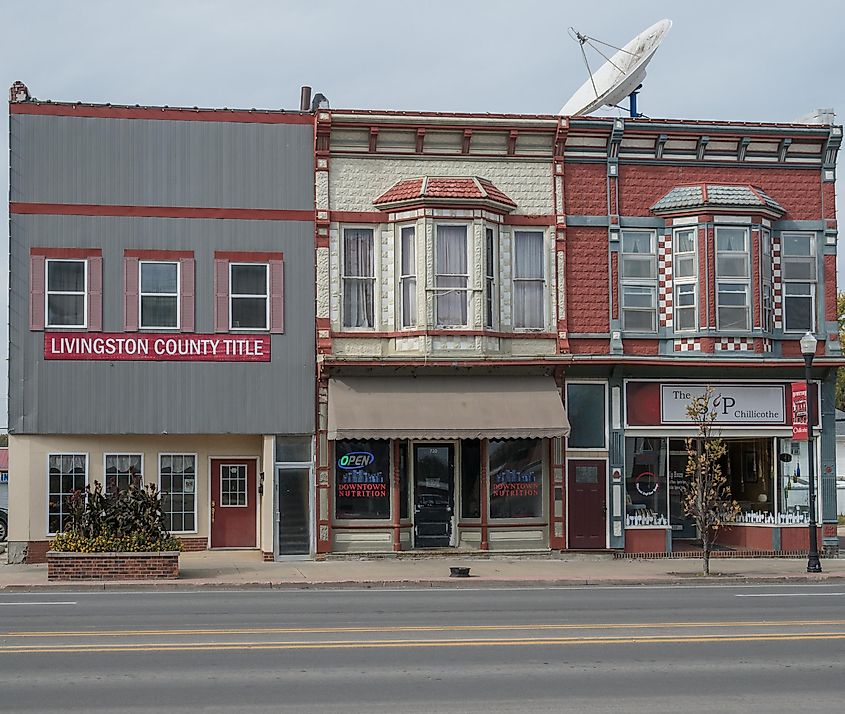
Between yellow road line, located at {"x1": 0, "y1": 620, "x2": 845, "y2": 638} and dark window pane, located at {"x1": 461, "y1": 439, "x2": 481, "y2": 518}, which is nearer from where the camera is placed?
yellow road line, located at {"x1": 0, "y1": 620, "x2": 845, "y2": 638}

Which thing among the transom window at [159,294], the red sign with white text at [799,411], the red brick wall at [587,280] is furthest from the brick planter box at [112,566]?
the red sign with white text at [799,411]

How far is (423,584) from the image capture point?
72.2ft

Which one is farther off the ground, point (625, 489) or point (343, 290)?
point (343, 290)

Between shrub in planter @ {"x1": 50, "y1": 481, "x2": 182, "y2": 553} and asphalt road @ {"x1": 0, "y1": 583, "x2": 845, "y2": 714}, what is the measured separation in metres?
2.53

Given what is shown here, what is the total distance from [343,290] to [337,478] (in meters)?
4.00

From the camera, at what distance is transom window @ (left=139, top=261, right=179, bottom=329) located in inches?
1011

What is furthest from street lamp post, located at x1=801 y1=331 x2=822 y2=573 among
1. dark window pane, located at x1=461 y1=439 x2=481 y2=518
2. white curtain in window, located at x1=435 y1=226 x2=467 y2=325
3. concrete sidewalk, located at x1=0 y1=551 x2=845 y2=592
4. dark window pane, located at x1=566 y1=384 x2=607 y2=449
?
white curtain in window, located at x1=435 y1=226 x2=467 y2=325

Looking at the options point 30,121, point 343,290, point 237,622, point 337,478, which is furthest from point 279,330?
point 237,622

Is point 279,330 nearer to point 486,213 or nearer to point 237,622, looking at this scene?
point 486,213

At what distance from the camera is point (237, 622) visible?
632 inches

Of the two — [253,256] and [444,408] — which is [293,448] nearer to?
[444,408]

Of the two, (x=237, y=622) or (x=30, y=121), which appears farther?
(x=30, y=121)

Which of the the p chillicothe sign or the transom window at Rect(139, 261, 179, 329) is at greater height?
the transom window at Rect(139, 261, 179, 329)

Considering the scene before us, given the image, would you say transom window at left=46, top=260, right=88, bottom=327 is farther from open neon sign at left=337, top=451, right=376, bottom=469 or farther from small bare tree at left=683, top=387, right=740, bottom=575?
small bare tree at left=683, top=387, right=740, bottom=575
